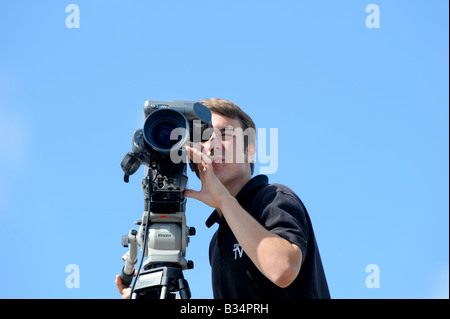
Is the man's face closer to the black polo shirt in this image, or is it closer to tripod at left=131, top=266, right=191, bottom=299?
the black polo shirt

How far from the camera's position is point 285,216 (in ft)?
10.9

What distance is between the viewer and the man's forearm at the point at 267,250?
3.11 meters

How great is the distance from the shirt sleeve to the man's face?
448 millimetres

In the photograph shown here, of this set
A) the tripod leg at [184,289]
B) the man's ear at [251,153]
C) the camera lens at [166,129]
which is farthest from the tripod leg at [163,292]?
the man's ear at [251,153]

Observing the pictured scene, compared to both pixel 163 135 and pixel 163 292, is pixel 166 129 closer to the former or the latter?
pixel 163 135

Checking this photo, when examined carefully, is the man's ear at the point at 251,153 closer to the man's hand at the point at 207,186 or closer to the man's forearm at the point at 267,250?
the man's hand at the point at 207,186

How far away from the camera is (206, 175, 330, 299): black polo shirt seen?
3.33 metres

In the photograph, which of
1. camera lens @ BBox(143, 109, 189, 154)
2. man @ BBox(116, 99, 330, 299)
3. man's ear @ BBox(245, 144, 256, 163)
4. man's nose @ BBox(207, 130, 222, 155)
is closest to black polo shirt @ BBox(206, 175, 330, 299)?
man @ BBox(116, 99, 330, 299)

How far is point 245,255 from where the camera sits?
350cm

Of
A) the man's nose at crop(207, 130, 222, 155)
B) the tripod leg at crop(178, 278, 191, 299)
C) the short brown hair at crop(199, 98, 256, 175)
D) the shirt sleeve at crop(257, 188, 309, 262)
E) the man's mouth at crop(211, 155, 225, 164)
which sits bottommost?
the tripod leg at crop(178, 278, 191, 299)

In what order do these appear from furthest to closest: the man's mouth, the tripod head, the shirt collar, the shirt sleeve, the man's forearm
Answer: the man's mouth < the shirt collar < the tripod head < the shirt sleeve < the man's forearm

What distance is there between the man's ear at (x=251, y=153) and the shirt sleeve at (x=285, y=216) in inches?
27.3
